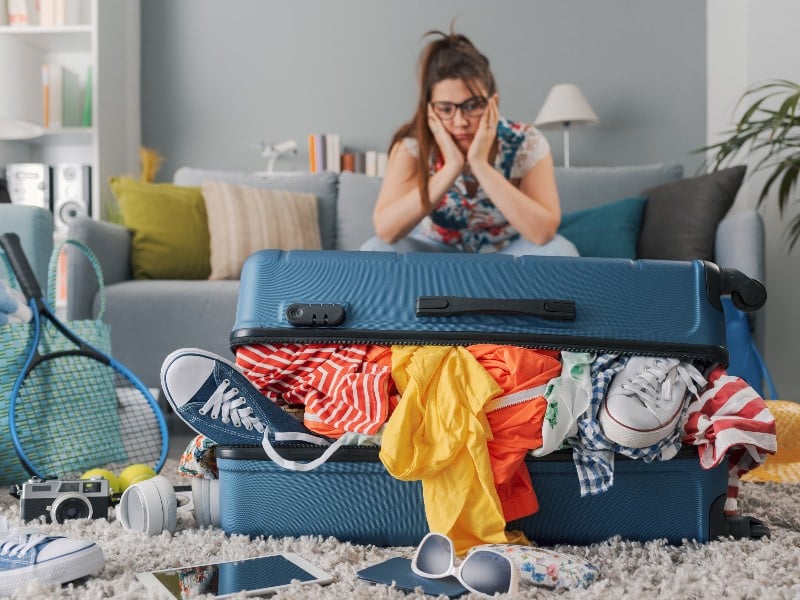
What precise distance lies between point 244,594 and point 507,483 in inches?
14.0

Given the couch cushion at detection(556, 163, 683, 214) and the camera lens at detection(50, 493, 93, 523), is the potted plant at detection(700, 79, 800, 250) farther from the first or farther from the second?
the camera lens at detection(50, 493, 93, 523)

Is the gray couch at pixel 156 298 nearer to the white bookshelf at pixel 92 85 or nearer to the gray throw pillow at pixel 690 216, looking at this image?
the gray throw pillow at pixel 690 216

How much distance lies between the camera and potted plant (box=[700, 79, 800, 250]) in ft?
7.77

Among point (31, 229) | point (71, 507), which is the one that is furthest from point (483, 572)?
point (31, 229)

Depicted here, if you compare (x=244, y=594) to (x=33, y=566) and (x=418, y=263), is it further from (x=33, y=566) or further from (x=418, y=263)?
(x=418, y=263)

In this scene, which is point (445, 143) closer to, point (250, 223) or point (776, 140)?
point (250, 223)

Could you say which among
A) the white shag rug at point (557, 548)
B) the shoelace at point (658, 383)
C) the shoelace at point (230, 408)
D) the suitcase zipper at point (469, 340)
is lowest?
the white shag rug at point (557, 548)

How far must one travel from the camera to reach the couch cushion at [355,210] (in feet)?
8.92

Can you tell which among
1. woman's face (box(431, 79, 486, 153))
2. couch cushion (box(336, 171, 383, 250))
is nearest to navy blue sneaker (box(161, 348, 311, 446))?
woman's face (box(431, 79, 486, 153))

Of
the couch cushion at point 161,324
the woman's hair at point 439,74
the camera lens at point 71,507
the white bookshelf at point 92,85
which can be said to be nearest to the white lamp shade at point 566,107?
the woman's hair at point 439,74

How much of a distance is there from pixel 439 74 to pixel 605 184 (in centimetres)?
109

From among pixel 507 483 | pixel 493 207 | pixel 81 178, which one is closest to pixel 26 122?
pixel 81 178

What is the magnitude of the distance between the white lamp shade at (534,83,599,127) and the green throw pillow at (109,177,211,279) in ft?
4.65

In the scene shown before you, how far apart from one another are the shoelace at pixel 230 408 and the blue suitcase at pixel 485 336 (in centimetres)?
4
